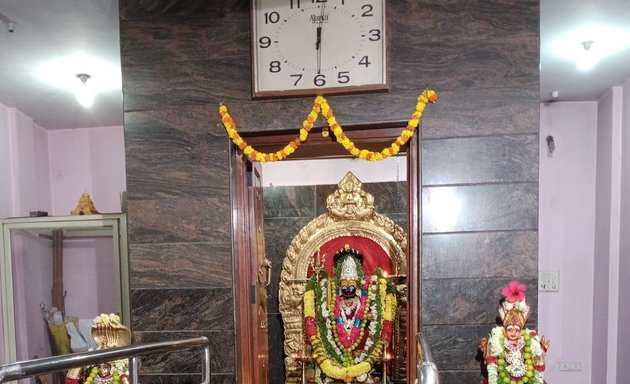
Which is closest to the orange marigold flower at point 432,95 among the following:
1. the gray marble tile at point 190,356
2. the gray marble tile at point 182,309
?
the gray marble tile at point 182,309

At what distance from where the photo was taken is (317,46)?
224 centimetres

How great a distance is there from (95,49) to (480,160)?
2.64 meters

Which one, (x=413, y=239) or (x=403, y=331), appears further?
(x=403, y=331)

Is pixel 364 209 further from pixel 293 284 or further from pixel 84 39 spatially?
pixel 84 39

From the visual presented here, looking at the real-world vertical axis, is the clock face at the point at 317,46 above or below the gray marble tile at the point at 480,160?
above

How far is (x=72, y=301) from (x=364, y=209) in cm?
327

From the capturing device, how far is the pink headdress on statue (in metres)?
2.03

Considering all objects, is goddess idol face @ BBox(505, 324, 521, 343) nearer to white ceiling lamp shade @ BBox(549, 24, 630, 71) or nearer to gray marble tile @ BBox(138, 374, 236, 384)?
gray marble tile @ BBox(138, 374, 236, 384)

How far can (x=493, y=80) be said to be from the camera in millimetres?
2166

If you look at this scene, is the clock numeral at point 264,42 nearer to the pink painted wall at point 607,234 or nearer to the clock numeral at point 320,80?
the clock numeral at point 320,80

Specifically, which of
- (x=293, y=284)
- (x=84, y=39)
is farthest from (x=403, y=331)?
(x=84, y=39)

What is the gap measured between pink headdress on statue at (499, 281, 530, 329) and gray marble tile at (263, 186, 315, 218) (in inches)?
92.5

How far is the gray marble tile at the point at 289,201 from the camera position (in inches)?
165

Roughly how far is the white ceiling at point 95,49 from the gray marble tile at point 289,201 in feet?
5.55
